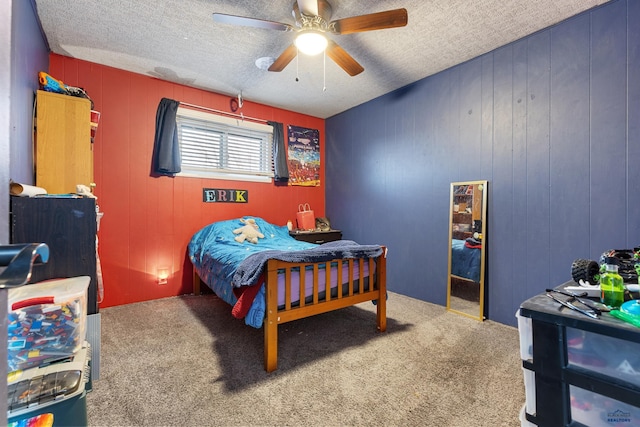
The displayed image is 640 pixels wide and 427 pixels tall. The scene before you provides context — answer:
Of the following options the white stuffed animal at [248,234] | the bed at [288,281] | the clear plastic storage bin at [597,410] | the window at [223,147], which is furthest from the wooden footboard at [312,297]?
the window at [223,147]

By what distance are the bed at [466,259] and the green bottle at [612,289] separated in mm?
2003

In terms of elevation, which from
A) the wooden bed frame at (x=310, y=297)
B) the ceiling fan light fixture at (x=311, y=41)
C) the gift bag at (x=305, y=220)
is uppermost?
the ceiling fan light fixture at (x=311, y=41)

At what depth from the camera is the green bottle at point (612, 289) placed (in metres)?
0.85

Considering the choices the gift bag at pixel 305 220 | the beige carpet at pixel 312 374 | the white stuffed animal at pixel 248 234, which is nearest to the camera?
the beige carpet at pixel 312 374

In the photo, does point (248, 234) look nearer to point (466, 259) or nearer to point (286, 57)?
point (286, 57)

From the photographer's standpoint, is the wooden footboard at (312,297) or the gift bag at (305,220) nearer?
the wooden footboard at (312,297)

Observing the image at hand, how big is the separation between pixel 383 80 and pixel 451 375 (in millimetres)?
2967

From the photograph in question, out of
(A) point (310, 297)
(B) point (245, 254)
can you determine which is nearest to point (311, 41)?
(B) point (245, 254)

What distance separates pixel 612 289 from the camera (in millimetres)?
864

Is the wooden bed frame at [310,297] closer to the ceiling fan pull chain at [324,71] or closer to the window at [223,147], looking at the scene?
the ceiling fan pull chain at [324,71]

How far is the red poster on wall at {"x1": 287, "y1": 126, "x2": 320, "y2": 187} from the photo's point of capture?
14.4ft

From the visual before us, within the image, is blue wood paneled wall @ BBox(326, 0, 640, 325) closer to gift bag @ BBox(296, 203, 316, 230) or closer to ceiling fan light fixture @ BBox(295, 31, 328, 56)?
gift bag @ BBox(296, 203, 316, 230)

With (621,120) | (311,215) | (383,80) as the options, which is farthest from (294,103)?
(621,120)

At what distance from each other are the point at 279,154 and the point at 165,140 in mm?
1465
